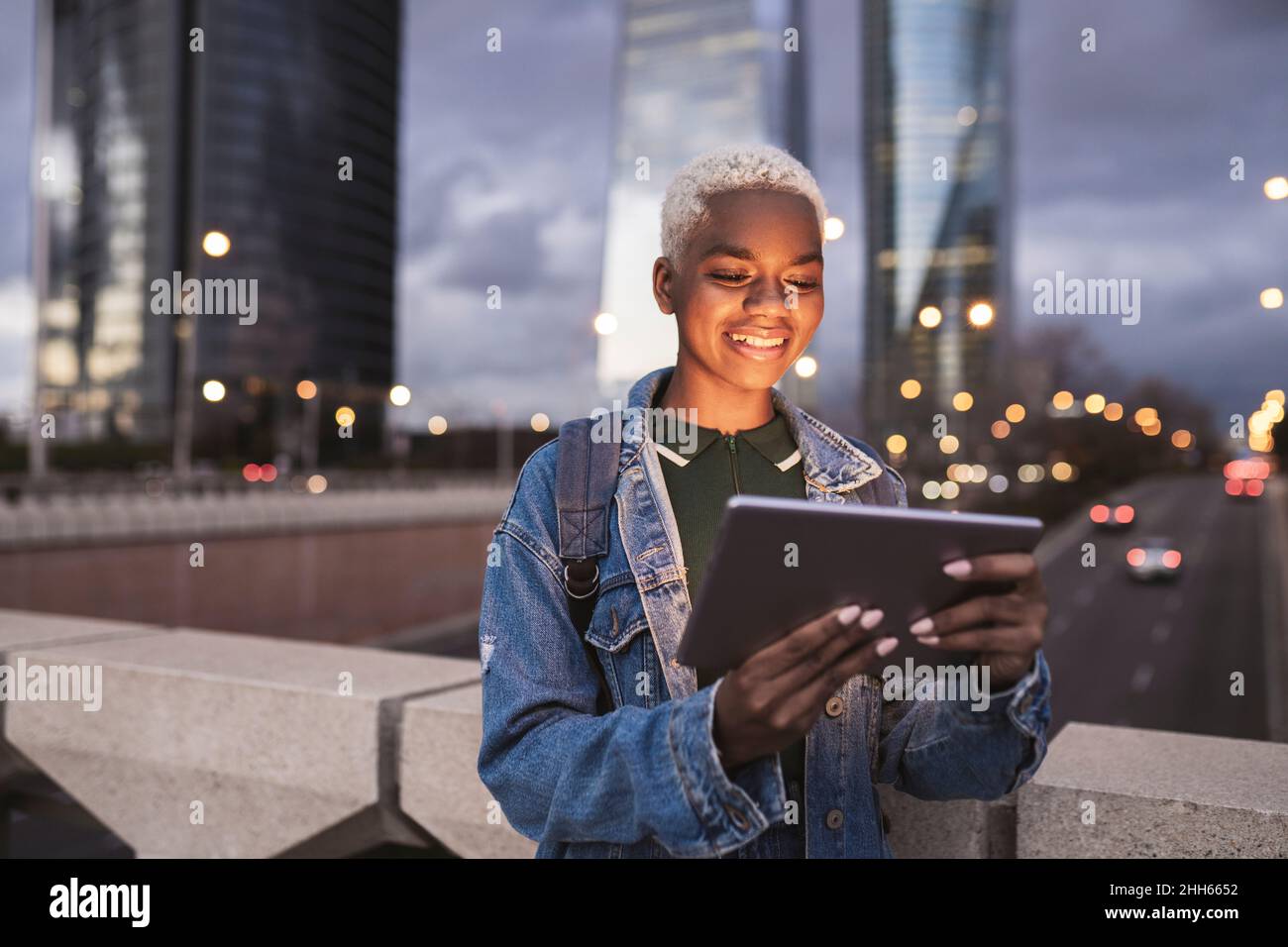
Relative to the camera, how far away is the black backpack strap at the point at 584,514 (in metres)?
1.81

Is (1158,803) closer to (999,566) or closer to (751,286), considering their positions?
(999,566)

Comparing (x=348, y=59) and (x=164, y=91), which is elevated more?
(x=348, y=59)

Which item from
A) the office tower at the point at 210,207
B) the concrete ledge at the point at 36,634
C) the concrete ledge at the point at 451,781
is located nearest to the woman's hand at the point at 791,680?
the concrete ledge at the point at 451,781

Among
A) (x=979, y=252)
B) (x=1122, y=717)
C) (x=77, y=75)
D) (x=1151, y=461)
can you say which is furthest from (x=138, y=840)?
(x=77, y=75)

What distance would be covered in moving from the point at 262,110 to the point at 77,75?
28050mm

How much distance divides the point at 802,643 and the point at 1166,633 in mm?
38218

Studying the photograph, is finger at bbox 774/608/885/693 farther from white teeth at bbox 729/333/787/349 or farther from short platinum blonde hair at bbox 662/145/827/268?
short platinum blonde hair at bbox 662/145/827/268

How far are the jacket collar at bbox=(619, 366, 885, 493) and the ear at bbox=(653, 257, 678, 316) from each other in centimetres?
17

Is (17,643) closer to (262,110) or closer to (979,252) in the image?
(979,252)

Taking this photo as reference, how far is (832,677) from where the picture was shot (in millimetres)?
1491

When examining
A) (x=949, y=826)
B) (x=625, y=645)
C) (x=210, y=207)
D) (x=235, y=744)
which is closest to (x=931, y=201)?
(x=235, y=744)

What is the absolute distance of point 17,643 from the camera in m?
4.19
